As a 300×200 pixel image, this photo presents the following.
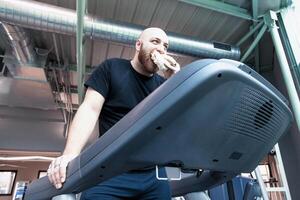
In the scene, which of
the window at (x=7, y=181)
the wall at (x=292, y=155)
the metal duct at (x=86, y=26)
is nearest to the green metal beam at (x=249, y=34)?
the metal duct at (x=86, y=26)

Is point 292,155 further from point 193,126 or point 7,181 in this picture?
point 7,181

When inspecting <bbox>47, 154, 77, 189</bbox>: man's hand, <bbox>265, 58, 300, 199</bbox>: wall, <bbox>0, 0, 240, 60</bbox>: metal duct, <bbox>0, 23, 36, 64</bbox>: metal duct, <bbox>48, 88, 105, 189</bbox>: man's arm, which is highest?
<bbox>0, 23, 36, 64</bbox>: metal duct

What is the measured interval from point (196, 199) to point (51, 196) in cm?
57

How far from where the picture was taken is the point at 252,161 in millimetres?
604

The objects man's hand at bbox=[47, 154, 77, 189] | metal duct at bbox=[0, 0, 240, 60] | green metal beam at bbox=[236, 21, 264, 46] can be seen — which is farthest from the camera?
green metal beam at bbox=[236, 21, 264, 46]

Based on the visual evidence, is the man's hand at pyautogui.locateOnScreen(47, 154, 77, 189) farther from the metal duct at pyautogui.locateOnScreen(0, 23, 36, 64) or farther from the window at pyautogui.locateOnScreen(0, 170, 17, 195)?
the window at pyautogui.locateOnScreen(0, 170, 17, 195)

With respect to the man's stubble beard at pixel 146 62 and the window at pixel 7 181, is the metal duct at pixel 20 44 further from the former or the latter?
the window at pixel 7 181

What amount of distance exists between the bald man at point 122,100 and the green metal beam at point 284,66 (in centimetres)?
195

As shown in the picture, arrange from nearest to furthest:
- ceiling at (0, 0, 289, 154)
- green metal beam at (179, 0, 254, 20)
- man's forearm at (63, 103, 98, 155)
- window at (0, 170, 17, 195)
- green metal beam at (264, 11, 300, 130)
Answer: man's forearm at (63, 103, 98, 155), green metal beam at (264, 11, 300, 130), green metal beam at (179, 0, 254, 20), ceiling at (0, 0, 289, 154), window at (0, 170, 17, 195)

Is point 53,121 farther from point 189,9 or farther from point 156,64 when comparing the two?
point 156,64

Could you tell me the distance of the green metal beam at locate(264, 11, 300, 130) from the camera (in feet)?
7.87

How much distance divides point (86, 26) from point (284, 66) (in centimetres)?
209

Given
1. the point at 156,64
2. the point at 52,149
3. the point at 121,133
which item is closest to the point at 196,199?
the point at 156,64

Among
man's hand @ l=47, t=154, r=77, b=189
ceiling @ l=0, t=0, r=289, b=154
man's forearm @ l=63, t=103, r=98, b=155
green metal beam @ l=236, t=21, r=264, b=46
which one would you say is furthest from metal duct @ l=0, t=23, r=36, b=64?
green metal beam @ l=236, t=21, r=264, b=46
